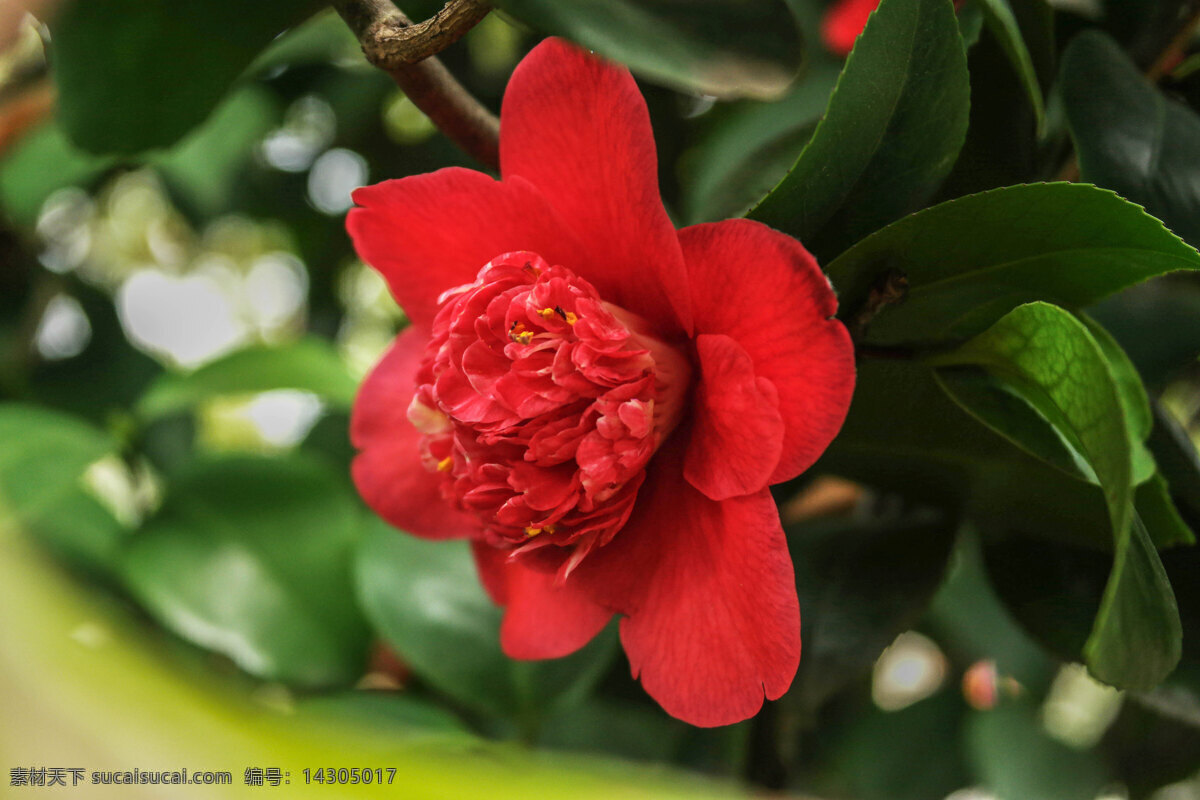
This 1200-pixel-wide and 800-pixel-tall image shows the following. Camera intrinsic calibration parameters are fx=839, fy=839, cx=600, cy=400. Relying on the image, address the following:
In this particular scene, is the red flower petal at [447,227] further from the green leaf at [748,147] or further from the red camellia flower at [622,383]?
the green leaf at [748,147]

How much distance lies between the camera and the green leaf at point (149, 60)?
0.37 metres

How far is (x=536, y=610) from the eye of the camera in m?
0.33

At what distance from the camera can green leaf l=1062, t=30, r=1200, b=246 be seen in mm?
324

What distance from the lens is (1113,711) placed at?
0.76 m

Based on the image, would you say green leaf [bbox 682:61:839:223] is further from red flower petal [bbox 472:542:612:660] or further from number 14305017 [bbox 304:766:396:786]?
number 14305017 [bbox 304:766:396:786]

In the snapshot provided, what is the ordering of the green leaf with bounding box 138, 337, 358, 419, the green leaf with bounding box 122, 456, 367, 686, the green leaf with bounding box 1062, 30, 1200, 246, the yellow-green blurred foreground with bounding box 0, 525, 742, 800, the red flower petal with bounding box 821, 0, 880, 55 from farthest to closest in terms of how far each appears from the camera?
1. the green leaf with bounding box 138, 337, 358, 419
2. the green leaf with bounding box 122, 456, 367, 686
3. the red flower petal with bounding box 821, 0, 880, 55
4. the green leaf with bounding box 1062, 30, 1200, 246
5. the yellow-green blurred foreground with bounding box 0, 525, 742, 800

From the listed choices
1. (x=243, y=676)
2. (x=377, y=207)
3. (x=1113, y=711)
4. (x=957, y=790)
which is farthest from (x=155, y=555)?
(x=1113, y=711)

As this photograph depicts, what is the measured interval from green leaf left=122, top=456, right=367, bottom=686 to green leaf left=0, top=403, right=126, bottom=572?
0.07 metres

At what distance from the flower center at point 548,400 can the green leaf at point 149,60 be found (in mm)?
185

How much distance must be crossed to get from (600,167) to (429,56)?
0.07 metres

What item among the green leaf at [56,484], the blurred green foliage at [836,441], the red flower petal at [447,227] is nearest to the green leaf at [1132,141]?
the blurred green foliage at [836,441]

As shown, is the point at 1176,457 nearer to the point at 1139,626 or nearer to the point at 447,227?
the point at 1139,626

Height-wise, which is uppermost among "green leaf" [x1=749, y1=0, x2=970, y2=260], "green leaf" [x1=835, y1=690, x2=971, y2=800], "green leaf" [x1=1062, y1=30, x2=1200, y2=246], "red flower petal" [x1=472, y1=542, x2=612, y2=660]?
"green leaf" [x1=749, y1=0, x2=970, y2=260]

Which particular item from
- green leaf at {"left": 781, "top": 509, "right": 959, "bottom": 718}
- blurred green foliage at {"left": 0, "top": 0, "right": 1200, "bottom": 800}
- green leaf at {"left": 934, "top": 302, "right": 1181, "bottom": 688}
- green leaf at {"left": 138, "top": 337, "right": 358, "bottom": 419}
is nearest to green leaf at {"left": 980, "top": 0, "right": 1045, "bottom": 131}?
blurred green foliage at {"left": 0, "top": 0, "right": 1200, "bottom": 800}
